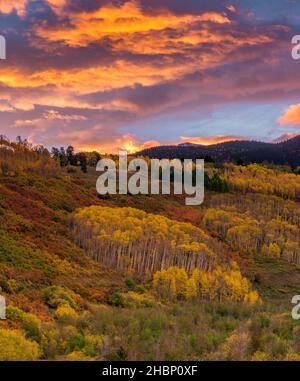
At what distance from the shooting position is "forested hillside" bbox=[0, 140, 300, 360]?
14.2m

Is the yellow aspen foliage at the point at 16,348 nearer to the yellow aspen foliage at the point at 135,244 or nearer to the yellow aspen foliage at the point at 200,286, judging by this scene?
the yellow aspen foliage at the point at 200,286

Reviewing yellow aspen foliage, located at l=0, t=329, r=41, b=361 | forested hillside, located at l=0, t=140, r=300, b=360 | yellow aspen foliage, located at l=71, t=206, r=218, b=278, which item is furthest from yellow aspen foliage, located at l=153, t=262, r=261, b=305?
yellow aspen foliage, located at l=0, t=329, r=41, b=361

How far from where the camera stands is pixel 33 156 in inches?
3578

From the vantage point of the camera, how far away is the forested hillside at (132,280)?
559 inches

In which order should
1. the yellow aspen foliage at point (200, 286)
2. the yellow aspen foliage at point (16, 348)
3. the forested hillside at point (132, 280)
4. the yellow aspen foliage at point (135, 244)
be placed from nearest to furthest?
the yellow aspen foliage at point (16, 348), the forested hillside at point (132, 280), the yellow aspen foliage at point (200, 286), the yellow aspen foliage at point (135, 244)

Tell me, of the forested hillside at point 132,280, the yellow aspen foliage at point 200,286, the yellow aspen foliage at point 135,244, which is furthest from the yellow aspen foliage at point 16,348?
the yellow aspen foliage at point 135,244

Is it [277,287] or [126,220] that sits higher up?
[126,220]

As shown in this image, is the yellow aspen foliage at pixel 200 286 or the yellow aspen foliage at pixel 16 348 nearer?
the yellow aspen foliage at pixel 16 348

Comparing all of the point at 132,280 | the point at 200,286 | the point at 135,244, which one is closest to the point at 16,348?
the point at 132,280

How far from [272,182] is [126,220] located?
109 m

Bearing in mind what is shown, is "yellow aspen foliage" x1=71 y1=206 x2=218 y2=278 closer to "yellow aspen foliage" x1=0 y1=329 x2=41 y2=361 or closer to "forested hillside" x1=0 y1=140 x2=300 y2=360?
"forested hillside" x1=0 y1=140 x2=300 y2=360

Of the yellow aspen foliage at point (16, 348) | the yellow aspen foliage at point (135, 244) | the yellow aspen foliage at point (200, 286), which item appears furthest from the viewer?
the yellow aspen foliage at point (135, 244)
